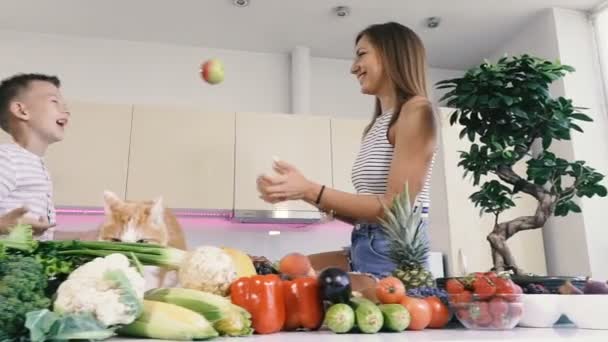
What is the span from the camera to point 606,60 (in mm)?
2791

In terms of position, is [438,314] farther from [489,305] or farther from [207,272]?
[207,272]

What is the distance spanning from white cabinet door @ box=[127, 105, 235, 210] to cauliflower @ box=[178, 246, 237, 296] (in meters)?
1.93

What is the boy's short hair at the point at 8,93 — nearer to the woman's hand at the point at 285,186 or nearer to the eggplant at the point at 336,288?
the woman's hand at the point at 285,186

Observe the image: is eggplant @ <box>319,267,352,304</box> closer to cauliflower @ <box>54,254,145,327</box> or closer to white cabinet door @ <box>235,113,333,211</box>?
cauliflower @ <box>54,254,145,327</box>

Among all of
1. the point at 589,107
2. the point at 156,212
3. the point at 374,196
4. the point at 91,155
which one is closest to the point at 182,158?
the point at 91,155

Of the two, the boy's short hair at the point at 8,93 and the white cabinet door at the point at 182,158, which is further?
the white cabinet door at the point at 182,158

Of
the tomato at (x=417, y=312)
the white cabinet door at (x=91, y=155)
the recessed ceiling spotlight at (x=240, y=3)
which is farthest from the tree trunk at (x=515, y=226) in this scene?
the recessed ceiling spotlight at (x=240, y=3)

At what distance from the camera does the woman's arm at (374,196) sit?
91cm

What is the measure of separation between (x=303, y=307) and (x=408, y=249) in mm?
215

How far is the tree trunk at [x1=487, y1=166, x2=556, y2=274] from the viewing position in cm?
97

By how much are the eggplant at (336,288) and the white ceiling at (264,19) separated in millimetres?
2367

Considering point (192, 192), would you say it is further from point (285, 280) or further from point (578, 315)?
point (578, 315)

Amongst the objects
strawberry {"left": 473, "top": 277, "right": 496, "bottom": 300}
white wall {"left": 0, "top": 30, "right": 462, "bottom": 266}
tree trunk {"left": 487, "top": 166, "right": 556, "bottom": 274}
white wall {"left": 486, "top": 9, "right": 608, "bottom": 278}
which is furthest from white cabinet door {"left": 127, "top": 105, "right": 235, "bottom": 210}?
strawberry {"left": 473, "top": 277, "right": 496, "bottom": 300}

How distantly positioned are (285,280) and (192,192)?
6.42 ft
